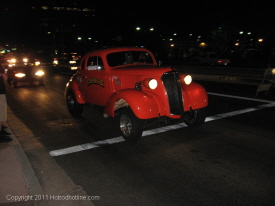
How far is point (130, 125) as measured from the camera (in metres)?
5.94

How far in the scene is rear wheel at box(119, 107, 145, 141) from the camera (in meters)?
5.76

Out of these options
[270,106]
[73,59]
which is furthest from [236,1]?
[270,106]

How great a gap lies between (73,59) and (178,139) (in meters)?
32.5

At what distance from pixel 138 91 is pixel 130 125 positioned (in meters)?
0.76

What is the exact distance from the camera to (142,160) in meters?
4.98

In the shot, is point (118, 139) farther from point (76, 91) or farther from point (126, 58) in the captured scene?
point (76, 91)

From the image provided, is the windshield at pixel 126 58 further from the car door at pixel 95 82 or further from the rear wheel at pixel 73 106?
the rear wheel at pixel 73 106

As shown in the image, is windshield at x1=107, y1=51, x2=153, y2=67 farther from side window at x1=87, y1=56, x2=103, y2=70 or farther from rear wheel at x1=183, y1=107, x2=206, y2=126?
rear wheel at x1=183, y1=107, x2=206, y2=126

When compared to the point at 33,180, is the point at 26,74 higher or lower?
higher

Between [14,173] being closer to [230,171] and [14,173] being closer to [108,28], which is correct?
[230,171]

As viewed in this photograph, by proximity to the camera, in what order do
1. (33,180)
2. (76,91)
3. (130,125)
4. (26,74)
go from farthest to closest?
1. (26,74)
2. (76,91)
3. (130,125)
4. (33,180)

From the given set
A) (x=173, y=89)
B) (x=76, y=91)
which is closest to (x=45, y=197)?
(x=173, y=89)

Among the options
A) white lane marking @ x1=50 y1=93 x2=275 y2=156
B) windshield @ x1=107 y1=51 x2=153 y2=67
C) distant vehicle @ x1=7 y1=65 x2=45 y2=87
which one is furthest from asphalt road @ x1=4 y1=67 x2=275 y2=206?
distant vehicle @ x1=7 y1=65 x2=45 y2=87

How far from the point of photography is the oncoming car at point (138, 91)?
5754mm
